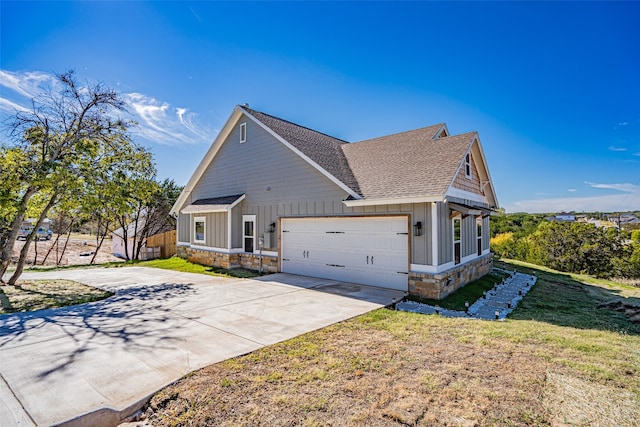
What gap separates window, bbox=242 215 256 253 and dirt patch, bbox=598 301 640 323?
11.5 metres

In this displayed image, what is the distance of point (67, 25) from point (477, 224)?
15178 mm

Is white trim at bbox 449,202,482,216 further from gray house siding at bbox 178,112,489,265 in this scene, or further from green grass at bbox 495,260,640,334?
green grass at bbox 495,260,640,334

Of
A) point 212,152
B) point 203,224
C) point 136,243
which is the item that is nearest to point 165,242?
point 136,243

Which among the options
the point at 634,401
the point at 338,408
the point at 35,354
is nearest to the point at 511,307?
the point at 634,401

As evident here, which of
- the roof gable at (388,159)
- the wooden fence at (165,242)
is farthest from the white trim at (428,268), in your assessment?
the wooden fence at (165,242)

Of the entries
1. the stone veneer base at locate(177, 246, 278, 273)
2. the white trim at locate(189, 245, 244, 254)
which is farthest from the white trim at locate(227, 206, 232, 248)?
the stone veneer base at locate(177, 246, 278, 273)

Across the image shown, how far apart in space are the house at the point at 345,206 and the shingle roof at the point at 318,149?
0.24 feet

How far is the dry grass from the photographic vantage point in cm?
707

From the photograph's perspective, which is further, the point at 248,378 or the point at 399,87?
the point at 399,87

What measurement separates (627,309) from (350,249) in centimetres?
718

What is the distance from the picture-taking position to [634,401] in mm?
3164

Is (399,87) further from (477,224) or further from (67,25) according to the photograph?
(67,25)

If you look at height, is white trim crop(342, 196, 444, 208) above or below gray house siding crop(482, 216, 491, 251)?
above

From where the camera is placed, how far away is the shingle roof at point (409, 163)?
8589 mm
